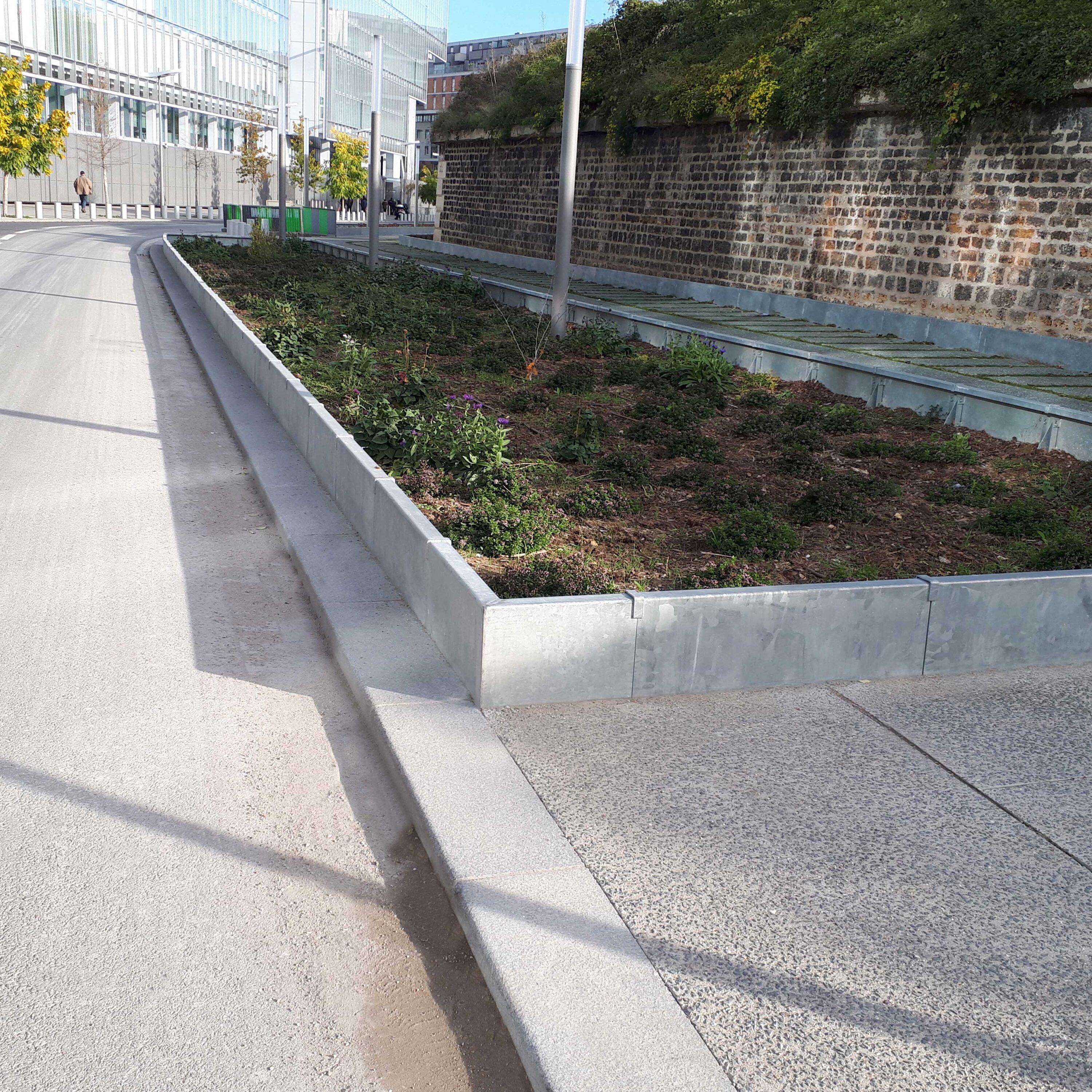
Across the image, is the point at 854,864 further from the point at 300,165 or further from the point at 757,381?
the point at 300,165

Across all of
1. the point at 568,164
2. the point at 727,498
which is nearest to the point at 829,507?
the point at 727,498

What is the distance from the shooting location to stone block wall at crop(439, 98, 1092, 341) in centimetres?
1502

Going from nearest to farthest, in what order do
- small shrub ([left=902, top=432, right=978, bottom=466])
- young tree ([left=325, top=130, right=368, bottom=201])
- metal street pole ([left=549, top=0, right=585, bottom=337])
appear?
small shrub ([left=902, top=432, right=978, bottom=466]) → metal street pole ([left=549, top=0, right=585, bottom=337]) → young tree ([left=325, top=130, right=368, bottom=201])

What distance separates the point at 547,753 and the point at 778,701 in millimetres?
1172

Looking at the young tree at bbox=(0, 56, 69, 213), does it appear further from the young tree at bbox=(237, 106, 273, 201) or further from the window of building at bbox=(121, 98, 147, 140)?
the young tree at bbox=(237, 106, 273, 201)

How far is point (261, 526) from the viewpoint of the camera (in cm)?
751

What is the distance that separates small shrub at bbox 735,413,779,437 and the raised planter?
4761 millimetres

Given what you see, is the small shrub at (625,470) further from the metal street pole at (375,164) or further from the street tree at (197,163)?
the street tree at (197,163)

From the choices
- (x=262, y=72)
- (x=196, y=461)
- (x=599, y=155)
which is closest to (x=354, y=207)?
(x=262, y=72)

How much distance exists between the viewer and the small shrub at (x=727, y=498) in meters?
7.50

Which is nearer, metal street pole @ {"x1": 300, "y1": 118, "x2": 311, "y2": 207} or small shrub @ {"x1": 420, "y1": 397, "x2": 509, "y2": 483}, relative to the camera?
small shrub @ {"x1": 420, "y1": 397, "x2": 509, "y2": 483}

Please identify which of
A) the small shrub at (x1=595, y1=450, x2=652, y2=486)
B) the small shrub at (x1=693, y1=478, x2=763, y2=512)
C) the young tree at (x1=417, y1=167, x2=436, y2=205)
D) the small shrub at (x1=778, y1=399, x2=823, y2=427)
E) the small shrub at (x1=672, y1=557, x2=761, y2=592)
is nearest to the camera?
the small shrub at (x1=672, y1=557, x2=761, y2=592)

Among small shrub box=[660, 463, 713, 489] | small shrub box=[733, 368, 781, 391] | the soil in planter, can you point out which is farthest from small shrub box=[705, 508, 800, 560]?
small shrub box=[733, 368, 781, 391]

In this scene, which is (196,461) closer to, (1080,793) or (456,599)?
(456,599)
